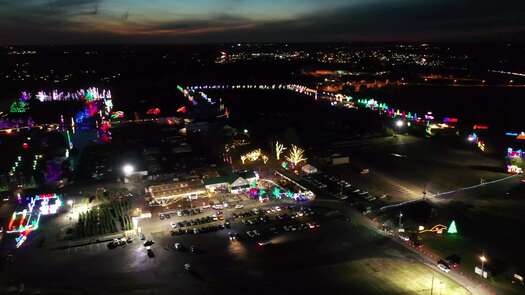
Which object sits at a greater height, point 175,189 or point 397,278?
point 175,189

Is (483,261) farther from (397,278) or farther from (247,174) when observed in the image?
(247,174)

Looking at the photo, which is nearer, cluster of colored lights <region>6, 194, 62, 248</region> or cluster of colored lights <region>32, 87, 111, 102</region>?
cluster of colored lights <region>6, 194, 62, 248</region>

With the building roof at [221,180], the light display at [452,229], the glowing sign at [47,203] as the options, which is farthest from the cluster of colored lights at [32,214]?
the light display at [452,229]

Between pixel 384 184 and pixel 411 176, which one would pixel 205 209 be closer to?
pixel 384 184

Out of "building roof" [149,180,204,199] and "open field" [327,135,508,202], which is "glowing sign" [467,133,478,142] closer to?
"open field" [327,135,508,202]

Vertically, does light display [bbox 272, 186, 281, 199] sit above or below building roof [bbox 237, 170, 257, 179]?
below

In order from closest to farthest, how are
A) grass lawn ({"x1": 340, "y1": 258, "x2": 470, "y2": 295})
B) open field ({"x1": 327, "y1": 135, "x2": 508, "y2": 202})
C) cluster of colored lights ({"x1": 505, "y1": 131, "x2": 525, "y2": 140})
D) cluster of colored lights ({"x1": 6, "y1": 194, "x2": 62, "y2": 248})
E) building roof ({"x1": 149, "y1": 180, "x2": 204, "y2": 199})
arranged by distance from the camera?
grass lawn ({"x1": 340, "y1": 258, "x2": 470, "y2": 295})
cluster of colored lights ({"x1": 6, "y1": 194, "x2": 62, "y2": 248})
building roof ({"x1": 149, "y1": 180, "x2": 204, "y2": 199})
open field ({"x1": 327, "y1": 135, "x2": 508, "y2": 202})
cluster of colored lights ({"x1": 505, "y1": 131, "x2": 525, "y2": 140})

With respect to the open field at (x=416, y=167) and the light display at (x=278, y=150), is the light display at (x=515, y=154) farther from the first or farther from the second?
the light display at (x=278, y=150)

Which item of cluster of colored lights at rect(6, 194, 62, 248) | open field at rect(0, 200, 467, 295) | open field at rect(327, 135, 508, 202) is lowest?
open field at rect(0, 200, 467, 295)

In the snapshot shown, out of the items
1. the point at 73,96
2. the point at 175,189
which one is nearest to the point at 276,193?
the point at 175,189

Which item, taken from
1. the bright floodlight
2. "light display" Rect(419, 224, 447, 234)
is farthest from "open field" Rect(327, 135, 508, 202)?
the bright floodlight

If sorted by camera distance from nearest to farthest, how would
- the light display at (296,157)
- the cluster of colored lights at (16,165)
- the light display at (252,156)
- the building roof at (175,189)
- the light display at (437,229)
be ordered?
1. the light display at (437,229)
2. the building roof at (175,189)
3. the cluster of colored lights at (16,165)
4. the light display at (296,157)
5. the light display at (252,156)

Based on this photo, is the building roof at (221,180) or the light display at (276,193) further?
the building roof at (221,180)

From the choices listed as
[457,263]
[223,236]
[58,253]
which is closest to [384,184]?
[457,263]
